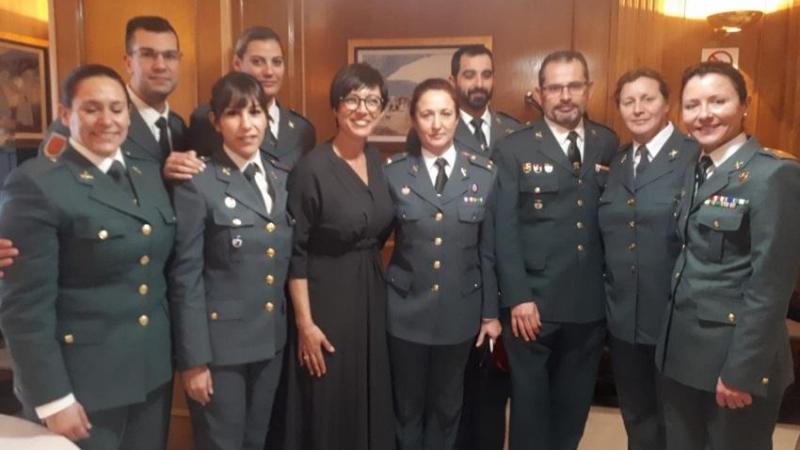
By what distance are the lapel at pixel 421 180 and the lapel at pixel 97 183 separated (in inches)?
33.6

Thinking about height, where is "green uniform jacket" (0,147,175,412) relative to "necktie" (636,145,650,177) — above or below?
below

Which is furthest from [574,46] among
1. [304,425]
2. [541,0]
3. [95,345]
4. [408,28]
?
[95,345]

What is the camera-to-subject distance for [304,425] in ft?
6.87

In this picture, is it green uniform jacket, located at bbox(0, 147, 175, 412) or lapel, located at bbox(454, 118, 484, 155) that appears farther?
lapel, located at bbox(454, 118, 484, 155)

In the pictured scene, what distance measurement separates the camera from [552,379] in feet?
7.60

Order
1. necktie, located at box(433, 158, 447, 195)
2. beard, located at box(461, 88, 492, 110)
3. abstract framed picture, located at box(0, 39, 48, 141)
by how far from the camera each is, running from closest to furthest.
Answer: necktie, located at box(433, 158, 447, 195) → beard, located at box(461, 88, 492, 110) → abstract framed picture, located at box(0, 39, 48, 141)

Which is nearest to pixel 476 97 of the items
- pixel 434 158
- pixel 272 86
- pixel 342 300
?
pixel 434 158

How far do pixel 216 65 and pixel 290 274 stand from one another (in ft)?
4.13

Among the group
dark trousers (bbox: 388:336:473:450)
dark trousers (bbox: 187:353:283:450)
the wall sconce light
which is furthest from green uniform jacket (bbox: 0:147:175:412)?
the wall sconce light

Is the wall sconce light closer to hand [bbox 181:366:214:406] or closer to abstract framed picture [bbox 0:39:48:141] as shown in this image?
hand [bbox 181:366:214:406]

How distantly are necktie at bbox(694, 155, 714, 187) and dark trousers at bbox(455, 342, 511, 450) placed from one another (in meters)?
0.98

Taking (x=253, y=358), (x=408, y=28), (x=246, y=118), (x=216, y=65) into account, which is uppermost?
(x=408, y=28)

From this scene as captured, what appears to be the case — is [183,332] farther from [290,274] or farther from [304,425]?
[304,425]

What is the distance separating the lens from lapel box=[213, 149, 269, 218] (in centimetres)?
181
